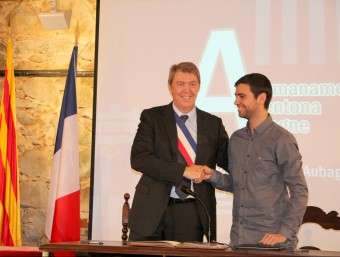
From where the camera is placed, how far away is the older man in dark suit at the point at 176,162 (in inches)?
132

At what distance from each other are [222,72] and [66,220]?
178 cm

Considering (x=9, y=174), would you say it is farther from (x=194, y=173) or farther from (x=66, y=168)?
(x=194, y=173)

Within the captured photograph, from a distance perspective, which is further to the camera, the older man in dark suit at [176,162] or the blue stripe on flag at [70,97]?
the blue stripe on flag at [70,97]

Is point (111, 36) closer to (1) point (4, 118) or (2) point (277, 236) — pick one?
(1) point (4, 118)

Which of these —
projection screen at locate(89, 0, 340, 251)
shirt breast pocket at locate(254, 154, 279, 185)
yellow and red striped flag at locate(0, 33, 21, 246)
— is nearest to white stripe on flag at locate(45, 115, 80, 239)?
projection screen at locate(89, 0, 340, 251)

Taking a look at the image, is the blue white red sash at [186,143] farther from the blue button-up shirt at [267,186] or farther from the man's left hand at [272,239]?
the man's left hand at [272,239]

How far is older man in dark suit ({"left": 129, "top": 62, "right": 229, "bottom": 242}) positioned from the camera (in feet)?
11.0

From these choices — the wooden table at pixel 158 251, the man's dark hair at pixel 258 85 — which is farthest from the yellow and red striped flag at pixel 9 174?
the man's dark hair at pixel 258 85

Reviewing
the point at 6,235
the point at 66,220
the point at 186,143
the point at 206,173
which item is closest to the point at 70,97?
the point at 66,220

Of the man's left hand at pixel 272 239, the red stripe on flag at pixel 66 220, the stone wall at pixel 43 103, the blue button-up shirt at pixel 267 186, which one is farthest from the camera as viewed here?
the stone wall at pixel 43 103

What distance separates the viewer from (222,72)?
4.86 m

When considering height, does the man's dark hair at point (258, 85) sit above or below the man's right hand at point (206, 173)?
above

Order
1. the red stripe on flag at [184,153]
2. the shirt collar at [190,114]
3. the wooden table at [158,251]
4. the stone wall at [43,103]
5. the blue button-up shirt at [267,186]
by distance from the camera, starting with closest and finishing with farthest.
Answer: the wooden table at [158,251], the blue button-up shirt at [267,186], the red stripe on flag at [184,153], the shirt collar at [190,114], the stone wall at [43,103]

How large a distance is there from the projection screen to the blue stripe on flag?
8.3 inches
